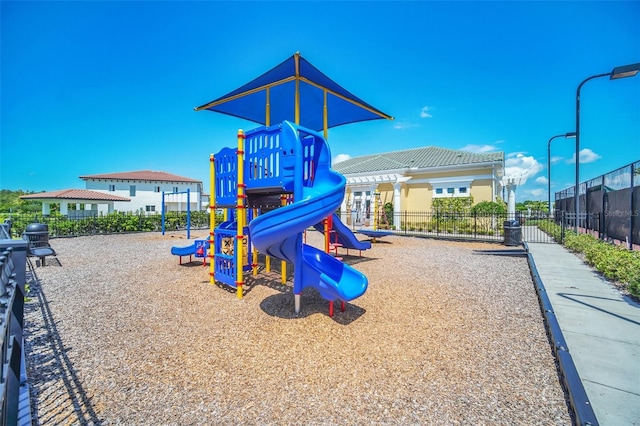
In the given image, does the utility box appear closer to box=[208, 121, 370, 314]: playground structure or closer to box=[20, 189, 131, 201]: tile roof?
box=[208, 121, 370, 314]: playground structure

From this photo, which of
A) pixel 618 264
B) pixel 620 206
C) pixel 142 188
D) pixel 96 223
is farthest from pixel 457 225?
pixel 142 188

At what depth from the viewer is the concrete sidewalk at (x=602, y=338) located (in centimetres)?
256

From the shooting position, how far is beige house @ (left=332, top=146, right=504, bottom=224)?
20.3m

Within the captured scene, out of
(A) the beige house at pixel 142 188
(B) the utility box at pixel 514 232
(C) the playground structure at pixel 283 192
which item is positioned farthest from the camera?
(A) the beige house at pixel 142 188

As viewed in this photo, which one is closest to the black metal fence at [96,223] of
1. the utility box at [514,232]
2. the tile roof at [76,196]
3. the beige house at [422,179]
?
the tile roof at [76,196]

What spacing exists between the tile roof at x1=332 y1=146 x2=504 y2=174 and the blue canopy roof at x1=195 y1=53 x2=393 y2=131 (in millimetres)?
14170

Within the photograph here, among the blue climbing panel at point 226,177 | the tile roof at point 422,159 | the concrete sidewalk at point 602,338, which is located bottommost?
the concrete sidewalk at point 602,338

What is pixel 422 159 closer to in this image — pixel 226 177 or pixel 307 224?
pixel 226 177

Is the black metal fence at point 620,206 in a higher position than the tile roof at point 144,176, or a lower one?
lower

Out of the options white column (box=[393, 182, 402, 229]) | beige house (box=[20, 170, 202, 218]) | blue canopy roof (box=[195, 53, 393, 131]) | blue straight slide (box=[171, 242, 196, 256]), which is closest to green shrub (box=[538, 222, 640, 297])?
blue canopy roof (box=[195, 53, 393, 131])

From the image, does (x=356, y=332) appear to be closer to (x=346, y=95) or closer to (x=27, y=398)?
(x=27, y=398)

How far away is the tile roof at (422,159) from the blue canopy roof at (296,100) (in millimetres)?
14170

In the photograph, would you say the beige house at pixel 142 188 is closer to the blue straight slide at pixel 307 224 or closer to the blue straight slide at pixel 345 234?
the blue straight slide at pixel 345 234

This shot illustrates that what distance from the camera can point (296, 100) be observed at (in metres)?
6.72
